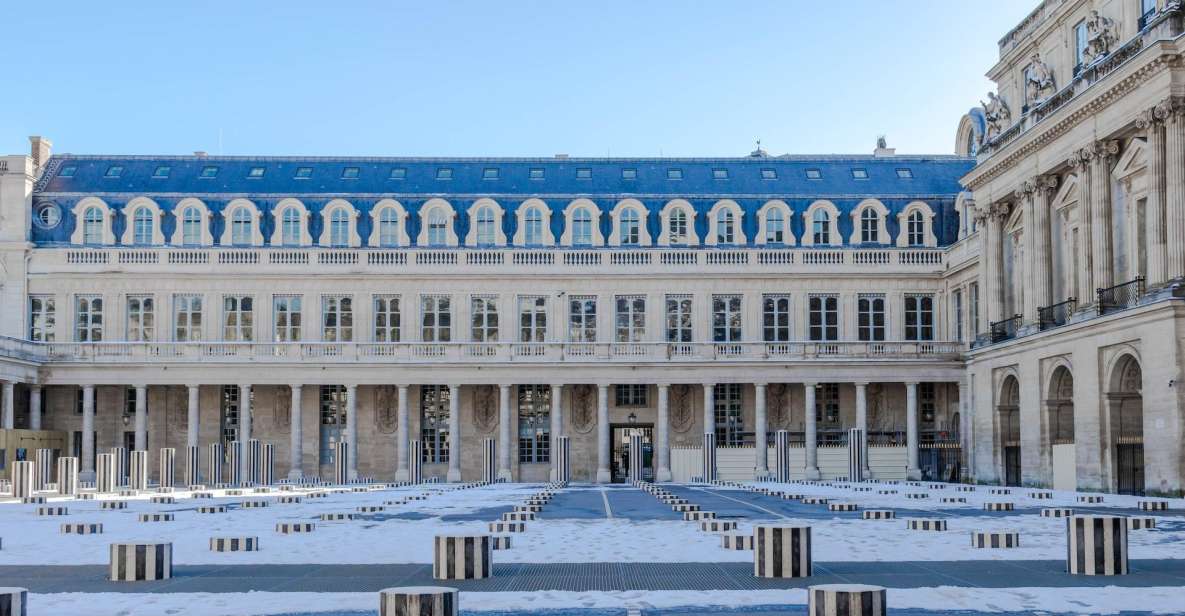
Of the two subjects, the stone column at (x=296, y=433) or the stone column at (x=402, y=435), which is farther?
the stone column at (x=402, y=435)

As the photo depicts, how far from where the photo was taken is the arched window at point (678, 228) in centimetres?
7369

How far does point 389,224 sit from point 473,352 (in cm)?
853

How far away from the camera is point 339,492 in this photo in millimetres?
53062

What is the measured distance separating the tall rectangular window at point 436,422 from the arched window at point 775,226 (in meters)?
19.3

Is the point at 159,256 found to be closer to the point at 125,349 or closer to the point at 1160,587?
the point at 125,349

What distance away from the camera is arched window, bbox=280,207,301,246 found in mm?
72938

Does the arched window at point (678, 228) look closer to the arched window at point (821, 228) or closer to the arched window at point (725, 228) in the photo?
the arched window at point (725, 228)

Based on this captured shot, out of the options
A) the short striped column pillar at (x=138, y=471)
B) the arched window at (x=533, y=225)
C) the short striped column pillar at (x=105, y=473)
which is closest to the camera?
the short striped column pillar at (x=105, y=473)

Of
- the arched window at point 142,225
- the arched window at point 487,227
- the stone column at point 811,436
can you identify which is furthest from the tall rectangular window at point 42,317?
the stone column at point 811,436

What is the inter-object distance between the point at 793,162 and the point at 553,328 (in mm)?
17398

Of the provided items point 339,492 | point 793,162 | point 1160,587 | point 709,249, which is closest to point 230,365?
point 339,492

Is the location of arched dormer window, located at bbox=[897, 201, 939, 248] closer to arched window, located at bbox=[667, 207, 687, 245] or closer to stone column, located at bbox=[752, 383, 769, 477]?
stone column, located at bbox=[752, 383, 769, 477]

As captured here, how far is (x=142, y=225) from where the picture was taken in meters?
72.6

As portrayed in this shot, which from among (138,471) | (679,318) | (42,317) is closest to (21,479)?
(138,471)
